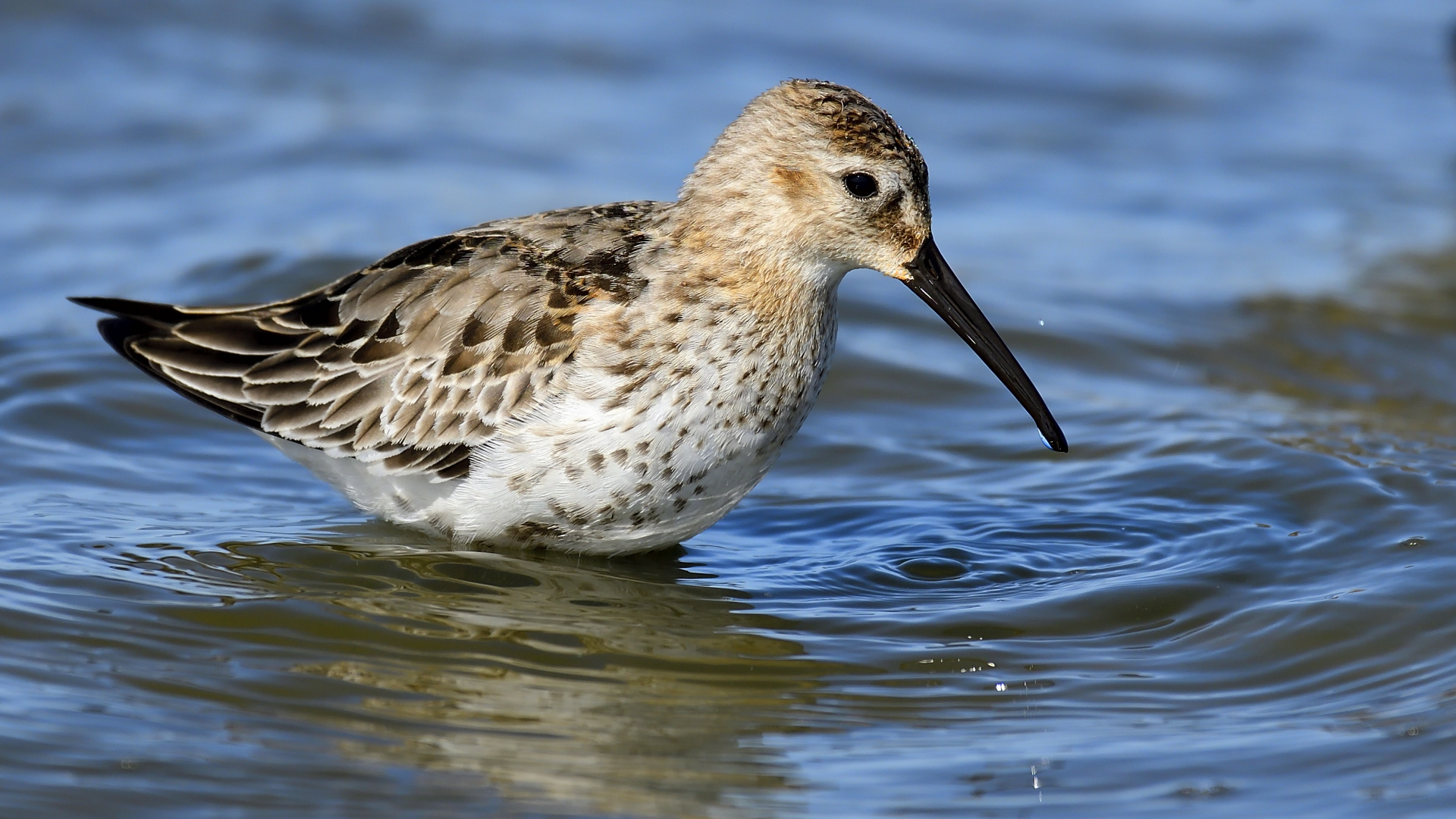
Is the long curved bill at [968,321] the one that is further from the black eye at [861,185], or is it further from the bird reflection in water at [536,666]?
the bird reflection in water at [536,666]

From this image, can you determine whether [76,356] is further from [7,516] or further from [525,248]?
[525,248]

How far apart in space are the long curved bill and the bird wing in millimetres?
1026

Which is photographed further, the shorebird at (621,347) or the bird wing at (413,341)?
the bird wing at (413,341)

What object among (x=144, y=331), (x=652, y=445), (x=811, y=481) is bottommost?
(x=811, y=481)

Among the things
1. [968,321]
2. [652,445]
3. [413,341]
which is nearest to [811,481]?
[968,321]

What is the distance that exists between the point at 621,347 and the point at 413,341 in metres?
0.92

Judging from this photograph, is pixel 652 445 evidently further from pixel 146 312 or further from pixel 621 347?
pixel 146 312

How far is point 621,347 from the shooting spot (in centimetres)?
569

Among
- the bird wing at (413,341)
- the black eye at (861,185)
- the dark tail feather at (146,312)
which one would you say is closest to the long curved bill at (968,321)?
the black eye at (861,185)

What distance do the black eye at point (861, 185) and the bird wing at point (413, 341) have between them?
807 mm

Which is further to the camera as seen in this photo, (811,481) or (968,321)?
(811,481)

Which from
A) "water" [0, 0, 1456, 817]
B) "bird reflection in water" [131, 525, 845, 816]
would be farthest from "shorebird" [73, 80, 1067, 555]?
"water" [0, 0, 1456, 817]

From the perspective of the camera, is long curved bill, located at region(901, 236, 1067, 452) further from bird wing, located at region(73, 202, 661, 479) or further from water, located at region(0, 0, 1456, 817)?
bird wing, located at region(73, 202, 661, 479)

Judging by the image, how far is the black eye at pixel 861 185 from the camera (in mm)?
5750
